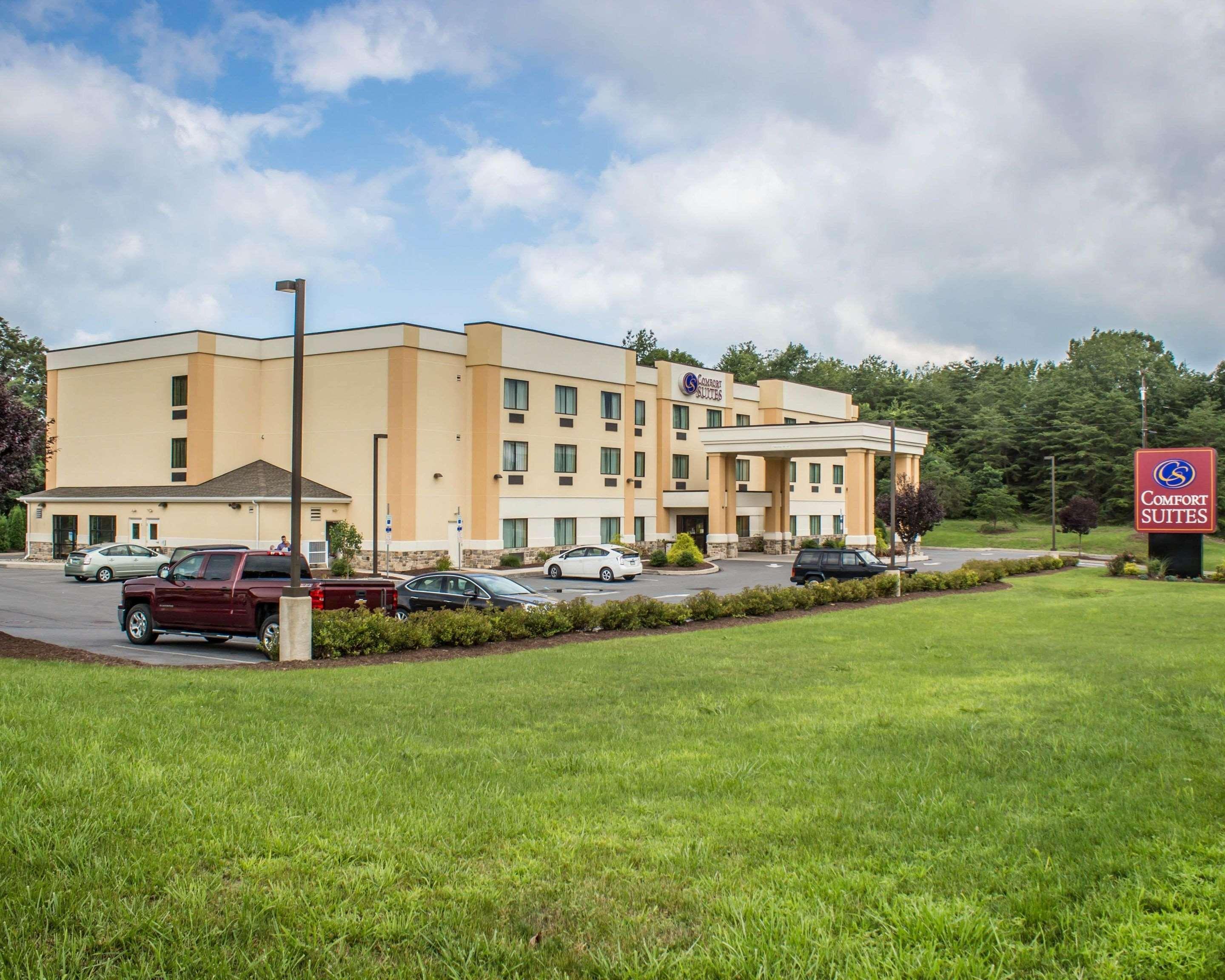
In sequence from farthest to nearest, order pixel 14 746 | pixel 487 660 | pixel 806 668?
pixel 487 660
pixel 806 668
pixel 14 746

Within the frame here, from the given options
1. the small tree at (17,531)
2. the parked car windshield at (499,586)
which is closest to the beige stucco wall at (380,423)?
the small tree at (17,531)

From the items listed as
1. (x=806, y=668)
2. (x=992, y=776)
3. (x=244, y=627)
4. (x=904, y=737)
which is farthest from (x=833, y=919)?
(x=244, y=627)

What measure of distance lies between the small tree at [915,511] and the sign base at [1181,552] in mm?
13248

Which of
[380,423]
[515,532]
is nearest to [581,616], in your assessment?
[380,423]

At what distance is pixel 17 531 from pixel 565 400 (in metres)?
37.7

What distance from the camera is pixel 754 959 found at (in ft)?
12.9

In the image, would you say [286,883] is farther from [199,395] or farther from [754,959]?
[199,395]

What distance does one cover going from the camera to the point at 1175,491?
38.0 metres

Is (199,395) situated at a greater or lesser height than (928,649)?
greater

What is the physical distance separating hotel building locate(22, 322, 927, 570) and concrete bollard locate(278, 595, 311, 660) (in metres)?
22.2

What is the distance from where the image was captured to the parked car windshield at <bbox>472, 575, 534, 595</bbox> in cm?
2103

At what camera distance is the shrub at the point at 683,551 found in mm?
46688

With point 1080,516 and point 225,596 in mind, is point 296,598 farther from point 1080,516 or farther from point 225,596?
point 1080,516

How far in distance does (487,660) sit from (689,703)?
5684mm
